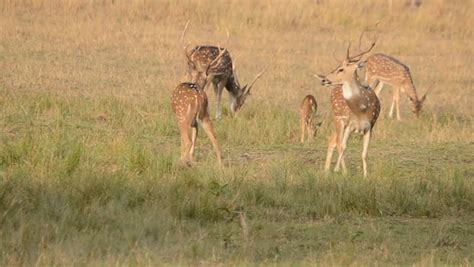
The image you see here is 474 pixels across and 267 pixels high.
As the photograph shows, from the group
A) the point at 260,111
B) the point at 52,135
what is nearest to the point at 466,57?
the point at 260,111

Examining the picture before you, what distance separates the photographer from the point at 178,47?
2275 centimetres

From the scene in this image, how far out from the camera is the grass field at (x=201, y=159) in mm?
8562

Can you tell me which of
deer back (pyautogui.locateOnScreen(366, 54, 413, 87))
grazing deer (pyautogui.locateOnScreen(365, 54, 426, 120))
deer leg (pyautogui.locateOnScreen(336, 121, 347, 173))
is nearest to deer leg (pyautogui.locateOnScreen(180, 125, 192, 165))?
deer leg (pyautogui.locateOnScreen(336, 121, 347, 173))

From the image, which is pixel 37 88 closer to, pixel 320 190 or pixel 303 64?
pixel 303 64

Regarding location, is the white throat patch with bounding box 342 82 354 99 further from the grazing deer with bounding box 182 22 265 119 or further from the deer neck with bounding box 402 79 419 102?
the deer neck with bounding box 402 79 419 102

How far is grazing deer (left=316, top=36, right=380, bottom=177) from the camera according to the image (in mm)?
12594

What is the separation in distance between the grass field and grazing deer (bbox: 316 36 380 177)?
376 mm

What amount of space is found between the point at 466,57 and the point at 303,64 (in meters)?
4.33

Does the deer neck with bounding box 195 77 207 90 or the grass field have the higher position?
the deer neck with bounding box 195 77 207 90

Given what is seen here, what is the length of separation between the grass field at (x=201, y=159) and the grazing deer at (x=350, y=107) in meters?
0.38

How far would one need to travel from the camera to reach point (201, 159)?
12.8 metres

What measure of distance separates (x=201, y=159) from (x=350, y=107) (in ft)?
5.96

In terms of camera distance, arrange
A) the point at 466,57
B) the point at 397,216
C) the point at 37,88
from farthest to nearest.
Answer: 1. the point at 466,57
2. the point at 37,88
3. the point at 397,216

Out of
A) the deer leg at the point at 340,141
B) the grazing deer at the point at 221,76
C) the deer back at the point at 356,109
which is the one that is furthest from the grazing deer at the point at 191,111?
the grazing deer at the point at 221,76
